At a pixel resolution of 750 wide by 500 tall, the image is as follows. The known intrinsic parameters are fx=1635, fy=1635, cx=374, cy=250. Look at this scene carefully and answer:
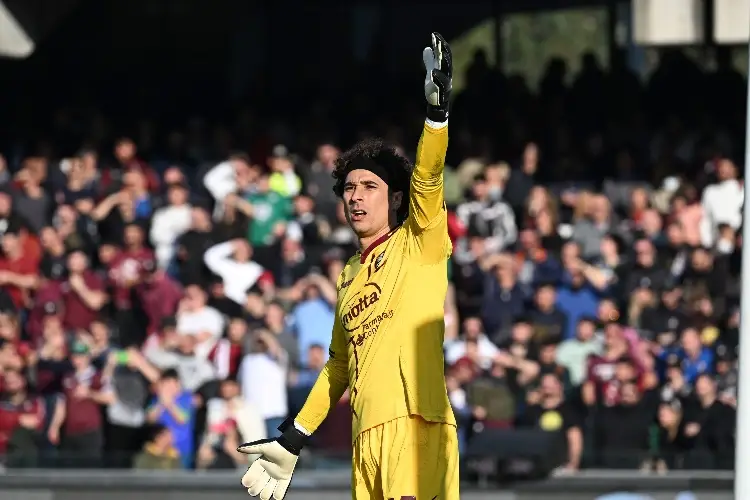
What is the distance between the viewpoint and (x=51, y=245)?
14.8 m

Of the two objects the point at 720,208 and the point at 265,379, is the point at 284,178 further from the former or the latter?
the point at 720,208

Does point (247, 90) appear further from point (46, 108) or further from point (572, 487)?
point (572, 487)

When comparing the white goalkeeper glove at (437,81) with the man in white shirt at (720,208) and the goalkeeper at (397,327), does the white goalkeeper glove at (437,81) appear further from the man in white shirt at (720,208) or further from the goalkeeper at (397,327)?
the man in white shirt at (720,208)

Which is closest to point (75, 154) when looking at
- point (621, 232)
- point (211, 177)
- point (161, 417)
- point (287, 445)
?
point (211, 177)

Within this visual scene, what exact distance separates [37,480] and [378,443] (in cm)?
645

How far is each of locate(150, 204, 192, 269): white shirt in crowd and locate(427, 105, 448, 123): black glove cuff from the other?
9197 millimetres

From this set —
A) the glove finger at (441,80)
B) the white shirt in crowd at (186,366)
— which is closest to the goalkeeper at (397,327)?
the glove finger at (441,80)

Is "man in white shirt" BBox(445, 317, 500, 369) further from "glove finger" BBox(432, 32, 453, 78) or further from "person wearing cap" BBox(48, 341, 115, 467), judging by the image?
"glove finger" BBox(432, 32, 453, 78)

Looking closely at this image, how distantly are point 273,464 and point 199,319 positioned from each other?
718 cm

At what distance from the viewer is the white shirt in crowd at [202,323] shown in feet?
44.6

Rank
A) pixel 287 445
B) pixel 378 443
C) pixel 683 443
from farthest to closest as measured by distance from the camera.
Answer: pixel 683 443 < pixel 287 445 < pixel 378 443

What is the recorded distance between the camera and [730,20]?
13516 mm

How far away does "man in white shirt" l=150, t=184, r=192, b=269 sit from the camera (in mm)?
14789

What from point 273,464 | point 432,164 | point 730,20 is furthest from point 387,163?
point 730,20
